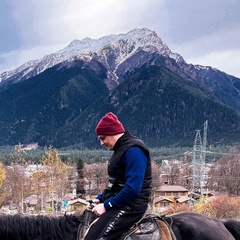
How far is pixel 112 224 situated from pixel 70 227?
447 mm

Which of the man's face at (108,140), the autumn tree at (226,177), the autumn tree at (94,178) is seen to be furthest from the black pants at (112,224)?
the autumn tree at (226,177)

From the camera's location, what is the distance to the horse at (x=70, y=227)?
3.83 m

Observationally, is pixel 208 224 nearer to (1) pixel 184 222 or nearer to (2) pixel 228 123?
(1) pixel 184 222

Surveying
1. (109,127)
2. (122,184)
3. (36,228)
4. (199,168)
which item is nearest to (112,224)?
(122,184)

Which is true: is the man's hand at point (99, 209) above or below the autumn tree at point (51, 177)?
above

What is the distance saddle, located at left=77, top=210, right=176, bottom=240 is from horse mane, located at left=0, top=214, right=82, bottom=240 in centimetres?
10

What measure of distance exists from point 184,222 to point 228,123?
149673 mm

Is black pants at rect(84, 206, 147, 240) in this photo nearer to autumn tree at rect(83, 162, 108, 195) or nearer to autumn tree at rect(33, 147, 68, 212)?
autumn tree at rect(33, 147, 68, 212)

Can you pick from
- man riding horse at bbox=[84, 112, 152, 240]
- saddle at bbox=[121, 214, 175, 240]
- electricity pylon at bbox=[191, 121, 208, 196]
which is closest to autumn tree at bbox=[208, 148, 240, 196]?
electricity pylon at bbox=[191, 121, 208, 196]

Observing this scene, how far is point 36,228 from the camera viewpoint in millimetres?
3855

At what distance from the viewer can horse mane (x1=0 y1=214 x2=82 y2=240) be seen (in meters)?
3.82

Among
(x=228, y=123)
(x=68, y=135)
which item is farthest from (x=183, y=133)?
(x=68, y=135)

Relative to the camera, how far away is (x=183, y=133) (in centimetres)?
15662

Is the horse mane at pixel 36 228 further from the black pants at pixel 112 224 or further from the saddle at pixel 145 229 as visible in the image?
the black pants at pixel 112 224
